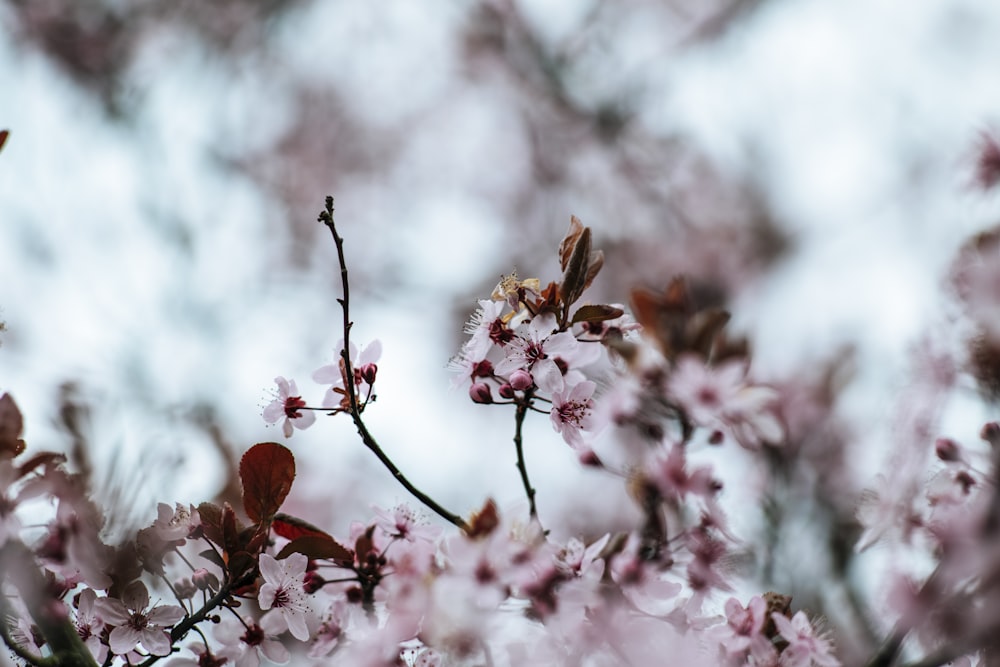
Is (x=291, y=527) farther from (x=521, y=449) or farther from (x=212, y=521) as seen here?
(x=521, y=449)

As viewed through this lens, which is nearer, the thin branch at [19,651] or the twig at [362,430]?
the thin branch at [19,651]

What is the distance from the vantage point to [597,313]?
100 centimetres

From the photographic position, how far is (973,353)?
3.20ft

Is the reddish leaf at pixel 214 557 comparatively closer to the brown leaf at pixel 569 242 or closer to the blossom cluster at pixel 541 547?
the blossom cluster at pixel 541 547

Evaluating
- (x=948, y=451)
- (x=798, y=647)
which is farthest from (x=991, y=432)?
(x=798, y=647)

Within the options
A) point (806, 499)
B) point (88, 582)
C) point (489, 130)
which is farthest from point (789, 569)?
point (489, 130)

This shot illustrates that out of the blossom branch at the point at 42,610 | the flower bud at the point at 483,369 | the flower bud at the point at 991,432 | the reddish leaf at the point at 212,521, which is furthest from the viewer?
the flower bud at the point at 483,369

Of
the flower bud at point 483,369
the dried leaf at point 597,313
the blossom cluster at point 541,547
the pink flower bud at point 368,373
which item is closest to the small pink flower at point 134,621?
the blossom cluster at point 541,547

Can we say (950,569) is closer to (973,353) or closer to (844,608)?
(973,353)

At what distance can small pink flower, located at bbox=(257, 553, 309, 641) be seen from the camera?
0.95m

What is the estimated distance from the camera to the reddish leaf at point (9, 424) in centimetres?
79

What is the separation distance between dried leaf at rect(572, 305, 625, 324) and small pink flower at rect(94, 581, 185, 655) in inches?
24.2

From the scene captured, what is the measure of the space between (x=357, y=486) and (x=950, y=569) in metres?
5.57

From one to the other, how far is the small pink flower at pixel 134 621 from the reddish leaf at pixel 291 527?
0.17m
